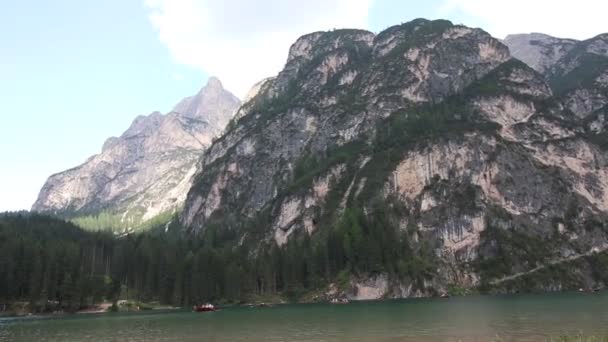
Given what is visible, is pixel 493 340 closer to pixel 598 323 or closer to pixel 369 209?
pixel 598 323

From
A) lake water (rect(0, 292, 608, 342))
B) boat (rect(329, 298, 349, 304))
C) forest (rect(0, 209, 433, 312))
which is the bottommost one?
lake water (rect(0, 292, 608, 342))

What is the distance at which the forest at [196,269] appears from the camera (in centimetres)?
14112

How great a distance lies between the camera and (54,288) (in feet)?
459

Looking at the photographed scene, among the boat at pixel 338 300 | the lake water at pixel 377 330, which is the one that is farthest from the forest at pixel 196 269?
the lake water at pixel 377 330

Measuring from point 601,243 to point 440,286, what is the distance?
217 ft

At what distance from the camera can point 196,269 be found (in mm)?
156250

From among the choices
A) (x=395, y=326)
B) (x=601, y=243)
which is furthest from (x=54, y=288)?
(x=601, y=243)

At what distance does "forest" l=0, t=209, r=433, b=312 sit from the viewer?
141 m

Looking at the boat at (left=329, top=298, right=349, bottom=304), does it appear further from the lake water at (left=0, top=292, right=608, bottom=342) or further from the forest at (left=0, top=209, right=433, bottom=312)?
the lake water at (left=0, top=292, right=608, bottom=342)

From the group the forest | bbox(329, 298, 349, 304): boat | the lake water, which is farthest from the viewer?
bbox(329, 298, 349, 304): boat

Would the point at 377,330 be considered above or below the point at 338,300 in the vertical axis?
below

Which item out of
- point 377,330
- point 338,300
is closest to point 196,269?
point 338,300

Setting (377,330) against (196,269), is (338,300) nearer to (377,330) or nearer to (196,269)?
(196,269)

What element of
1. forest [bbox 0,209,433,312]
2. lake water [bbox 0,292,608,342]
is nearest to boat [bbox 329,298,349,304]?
forest [bbox 0,209,433,312]
